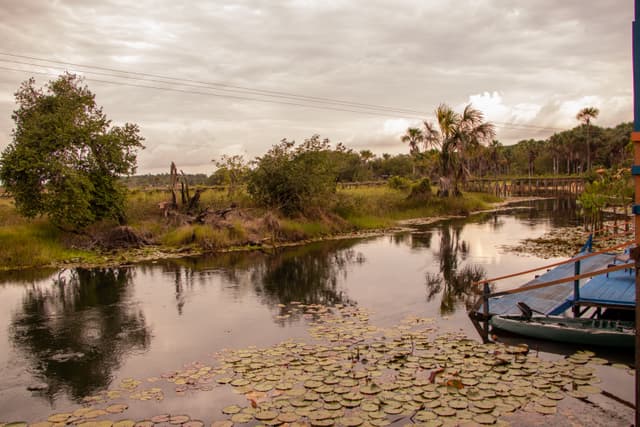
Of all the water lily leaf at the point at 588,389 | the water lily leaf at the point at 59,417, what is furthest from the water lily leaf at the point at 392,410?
the water lily leaf at the point at 59,417

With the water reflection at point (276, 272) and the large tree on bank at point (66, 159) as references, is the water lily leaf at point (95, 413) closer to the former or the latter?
the water reflection at point (276, 272)

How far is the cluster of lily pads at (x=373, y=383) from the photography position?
21.4ft

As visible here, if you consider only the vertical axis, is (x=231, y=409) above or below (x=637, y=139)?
below

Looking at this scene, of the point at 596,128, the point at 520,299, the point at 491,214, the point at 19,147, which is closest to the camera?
the point at 520,299

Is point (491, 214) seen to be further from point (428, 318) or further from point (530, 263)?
point (428, 318)

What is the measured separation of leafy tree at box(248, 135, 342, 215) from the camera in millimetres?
25828

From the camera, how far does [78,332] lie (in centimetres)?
1074

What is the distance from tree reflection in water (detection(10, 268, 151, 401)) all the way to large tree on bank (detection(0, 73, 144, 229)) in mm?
5865

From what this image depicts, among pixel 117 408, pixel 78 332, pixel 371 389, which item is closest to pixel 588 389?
pixel 371 389

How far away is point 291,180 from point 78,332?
15.8 metres

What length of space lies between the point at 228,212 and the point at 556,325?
17.2 m

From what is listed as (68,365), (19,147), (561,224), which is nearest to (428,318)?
(68,365)

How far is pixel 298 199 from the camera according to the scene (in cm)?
2609

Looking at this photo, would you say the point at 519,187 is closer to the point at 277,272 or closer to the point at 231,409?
the point at 277,272
